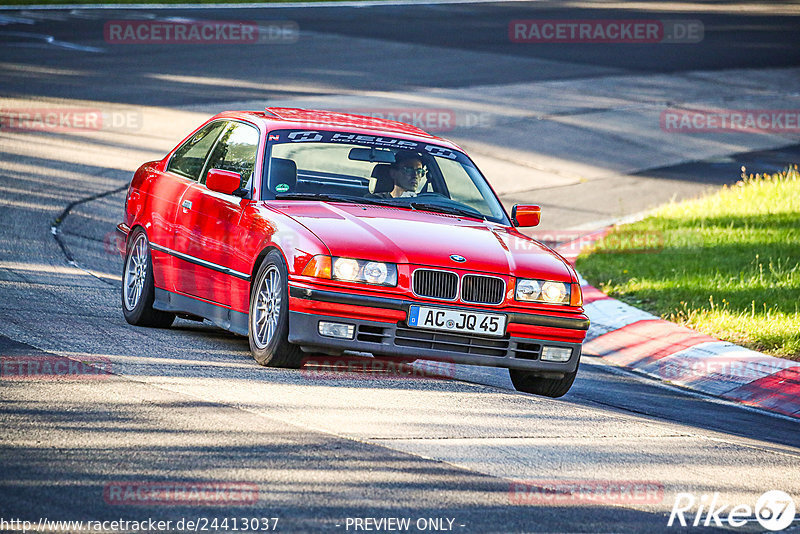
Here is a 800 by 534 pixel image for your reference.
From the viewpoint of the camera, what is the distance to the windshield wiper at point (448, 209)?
8.23 meters

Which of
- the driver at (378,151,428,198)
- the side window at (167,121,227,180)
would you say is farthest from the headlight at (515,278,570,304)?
the side window at (167,121,227,180)

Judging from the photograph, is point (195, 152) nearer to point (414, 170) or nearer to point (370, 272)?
point (414, 170)

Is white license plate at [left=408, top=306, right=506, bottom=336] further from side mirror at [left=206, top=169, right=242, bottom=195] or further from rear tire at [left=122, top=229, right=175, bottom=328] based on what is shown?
rear tire at [left=122, top=229, right=175, bottom=328]

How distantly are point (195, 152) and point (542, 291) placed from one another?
3.12m

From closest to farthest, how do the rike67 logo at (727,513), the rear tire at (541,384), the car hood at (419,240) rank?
the rike67 logo at (727,513) → the car hood at (419,240) → the rear tire at (541,384)

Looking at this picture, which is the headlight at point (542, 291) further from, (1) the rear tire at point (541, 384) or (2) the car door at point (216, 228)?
(2) the car door at point (216, 228)

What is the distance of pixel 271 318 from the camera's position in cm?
737

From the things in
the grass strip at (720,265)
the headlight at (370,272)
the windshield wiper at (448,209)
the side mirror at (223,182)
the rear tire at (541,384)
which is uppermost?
the side mirror at (223,182)

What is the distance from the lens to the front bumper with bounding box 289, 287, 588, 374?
7.05 meters

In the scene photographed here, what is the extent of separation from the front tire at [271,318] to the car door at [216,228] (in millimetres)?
245

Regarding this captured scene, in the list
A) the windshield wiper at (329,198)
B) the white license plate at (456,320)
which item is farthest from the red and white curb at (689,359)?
the windshield wiper at (329,198)

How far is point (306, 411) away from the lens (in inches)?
251

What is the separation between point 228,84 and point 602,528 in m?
19.2

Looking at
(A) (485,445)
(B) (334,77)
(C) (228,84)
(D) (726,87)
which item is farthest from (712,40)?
(A) (485,445)
